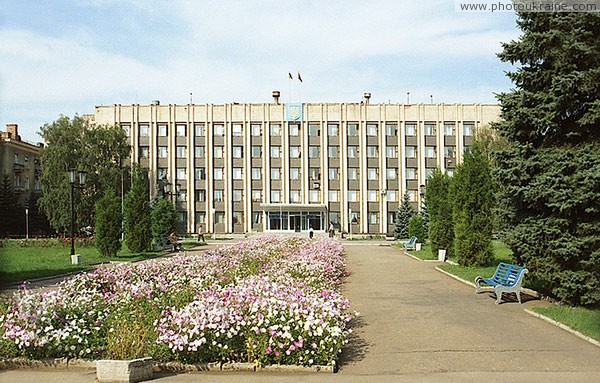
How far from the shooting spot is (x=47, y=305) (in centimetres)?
750

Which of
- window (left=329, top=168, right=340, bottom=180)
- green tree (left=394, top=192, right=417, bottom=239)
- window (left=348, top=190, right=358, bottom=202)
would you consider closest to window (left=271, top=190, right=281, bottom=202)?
window (left=329, top=168, right=340, bottom=180)

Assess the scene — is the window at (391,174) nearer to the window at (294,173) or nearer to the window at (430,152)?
the window at (430,152)

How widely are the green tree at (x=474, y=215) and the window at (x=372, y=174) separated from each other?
1859 inches

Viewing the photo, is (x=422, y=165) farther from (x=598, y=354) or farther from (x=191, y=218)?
(x=598, y=354)

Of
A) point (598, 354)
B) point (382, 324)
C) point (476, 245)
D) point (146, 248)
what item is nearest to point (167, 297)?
point (382, 324)

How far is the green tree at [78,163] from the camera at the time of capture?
50844 mm

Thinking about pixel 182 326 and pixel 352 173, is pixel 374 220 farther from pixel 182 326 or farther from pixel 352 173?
pixel 182 326

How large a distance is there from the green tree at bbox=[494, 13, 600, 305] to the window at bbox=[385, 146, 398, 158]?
54.0m

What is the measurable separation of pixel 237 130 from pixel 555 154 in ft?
185

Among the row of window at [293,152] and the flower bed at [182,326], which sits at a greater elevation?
the row of window at [293,152]

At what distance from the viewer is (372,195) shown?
6550 centimetres

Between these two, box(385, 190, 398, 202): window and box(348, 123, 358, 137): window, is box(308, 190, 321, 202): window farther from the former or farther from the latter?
box(385, 190, 398, 202): window

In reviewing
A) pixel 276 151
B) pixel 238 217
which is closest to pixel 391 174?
pixel 276 151

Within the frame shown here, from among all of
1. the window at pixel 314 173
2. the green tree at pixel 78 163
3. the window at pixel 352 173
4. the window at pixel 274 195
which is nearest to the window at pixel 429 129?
the window at pixel 352 173
